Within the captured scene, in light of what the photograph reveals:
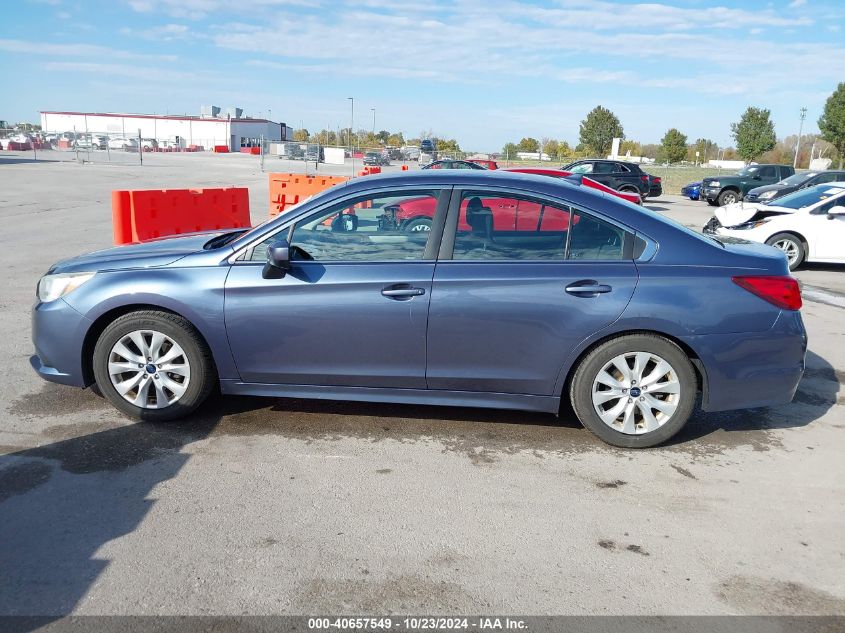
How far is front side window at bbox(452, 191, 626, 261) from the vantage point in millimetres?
4375

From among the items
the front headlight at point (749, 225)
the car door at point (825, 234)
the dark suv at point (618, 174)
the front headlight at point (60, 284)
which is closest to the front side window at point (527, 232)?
the front headlight at point (60, 284)

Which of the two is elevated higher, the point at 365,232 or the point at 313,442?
the point at 365,232

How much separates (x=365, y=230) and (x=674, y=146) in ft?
299

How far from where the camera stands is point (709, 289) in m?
4.24

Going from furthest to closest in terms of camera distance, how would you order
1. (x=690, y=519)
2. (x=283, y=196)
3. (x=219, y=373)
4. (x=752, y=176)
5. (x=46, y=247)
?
(x=752, y=176)
(x=283, y=196)
(x=46, y=247)
(x=219, y=373)
(x=690, y=519)

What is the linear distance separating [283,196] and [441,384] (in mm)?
12129

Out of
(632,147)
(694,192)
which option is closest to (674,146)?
(632,147)

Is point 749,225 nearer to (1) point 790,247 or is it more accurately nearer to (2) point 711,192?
(1) point 790,247

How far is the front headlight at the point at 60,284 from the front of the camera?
461 cm

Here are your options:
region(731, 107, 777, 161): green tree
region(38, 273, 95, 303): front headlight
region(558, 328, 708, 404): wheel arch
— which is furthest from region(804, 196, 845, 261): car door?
region(731, 107, 777, 161): green tree

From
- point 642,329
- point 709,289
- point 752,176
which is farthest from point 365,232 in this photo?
point 752,176

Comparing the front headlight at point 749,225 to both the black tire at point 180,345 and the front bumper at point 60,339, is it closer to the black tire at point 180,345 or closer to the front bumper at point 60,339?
the black tire at point 180,345

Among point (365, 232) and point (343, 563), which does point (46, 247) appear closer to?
point (365, 232)

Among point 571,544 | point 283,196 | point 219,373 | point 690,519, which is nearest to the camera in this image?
point 571,544
